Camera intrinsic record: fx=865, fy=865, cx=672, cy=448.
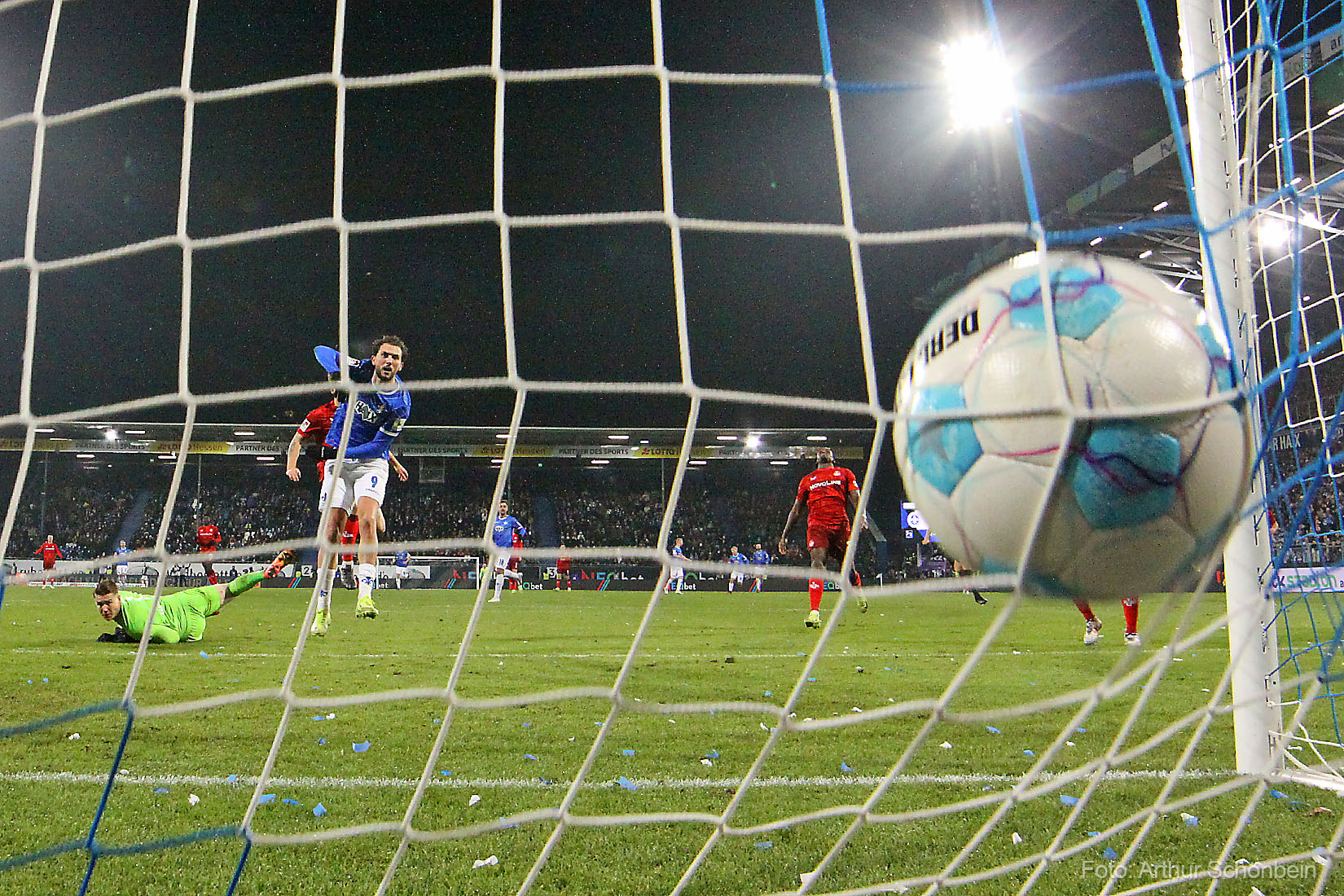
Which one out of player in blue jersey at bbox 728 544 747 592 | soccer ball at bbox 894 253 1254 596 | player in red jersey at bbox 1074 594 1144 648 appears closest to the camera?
soccer ball at bbox 894 253 1254 596

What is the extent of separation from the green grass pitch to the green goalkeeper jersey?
0.58m

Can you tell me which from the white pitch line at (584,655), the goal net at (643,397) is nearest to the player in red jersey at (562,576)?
the goal net at (643,397)

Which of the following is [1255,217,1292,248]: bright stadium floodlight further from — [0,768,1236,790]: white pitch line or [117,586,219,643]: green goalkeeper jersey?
[117,586,219,643]: green goalkeeper jersey

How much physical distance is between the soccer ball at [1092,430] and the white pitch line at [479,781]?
0.84 metres

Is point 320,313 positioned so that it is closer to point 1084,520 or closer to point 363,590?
point 363,590

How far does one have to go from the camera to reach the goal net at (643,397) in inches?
65.9

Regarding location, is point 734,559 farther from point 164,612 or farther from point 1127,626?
point 164,612

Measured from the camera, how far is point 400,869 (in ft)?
5.26

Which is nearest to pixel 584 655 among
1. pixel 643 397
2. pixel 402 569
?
pixel 402 569

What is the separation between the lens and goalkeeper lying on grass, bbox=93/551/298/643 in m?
4.93

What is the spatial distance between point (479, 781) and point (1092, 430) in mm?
1621

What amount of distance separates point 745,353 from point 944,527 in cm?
2175

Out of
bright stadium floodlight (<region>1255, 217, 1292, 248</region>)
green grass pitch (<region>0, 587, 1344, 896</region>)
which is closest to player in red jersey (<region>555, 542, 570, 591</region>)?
green grass pitch (<region>0, 587, 1344, 896</region>)

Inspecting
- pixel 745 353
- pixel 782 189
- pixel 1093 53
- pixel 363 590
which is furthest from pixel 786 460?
pixel 363 590
